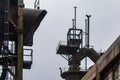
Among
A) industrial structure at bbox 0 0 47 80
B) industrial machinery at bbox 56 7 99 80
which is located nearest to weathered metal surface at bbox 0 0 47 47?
industrial structure at bbox 0 0 47 80

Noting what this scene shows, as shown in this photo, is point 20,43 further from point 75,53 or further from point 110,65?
point 75,53

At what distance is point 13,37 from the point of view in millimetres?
31016

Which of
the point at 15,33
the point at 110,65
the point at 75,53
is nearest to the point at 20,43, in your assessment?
the point at 15,33

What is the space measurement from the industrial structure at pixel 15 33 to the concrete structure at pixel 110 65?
4265 millimetres

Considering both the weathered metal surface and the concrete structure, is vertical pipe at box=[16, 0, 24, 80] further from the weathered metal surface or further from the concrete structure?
the concrete structure

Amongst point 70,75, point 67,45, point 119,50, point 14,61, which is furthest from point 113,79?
point 67,45

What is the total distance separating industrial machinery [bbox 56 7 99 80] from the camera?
58.3 meters

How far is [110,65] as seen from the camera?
26.8 m

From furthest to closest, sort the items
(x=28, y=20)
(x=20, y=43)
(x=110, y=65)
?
(x=28, y=20)
(x=20, y=43)
(x=110, y=65)

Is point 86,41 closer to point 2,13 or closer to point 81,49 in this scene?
point 81,49

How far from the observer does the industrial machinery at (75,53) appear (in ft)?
191

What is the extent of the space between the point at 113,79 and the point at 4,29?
23.7 feet

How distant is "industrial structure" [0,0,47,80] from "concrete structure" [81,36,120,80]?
168 inches

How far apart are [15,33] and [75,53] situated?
3063 centimetres
